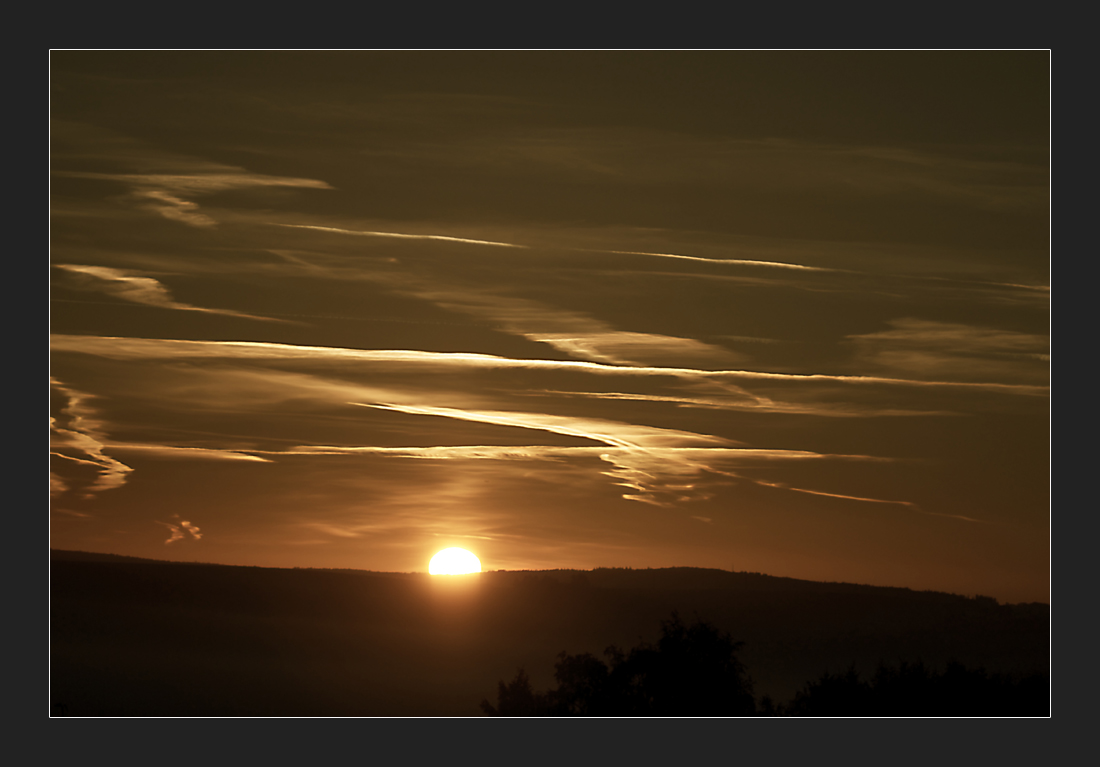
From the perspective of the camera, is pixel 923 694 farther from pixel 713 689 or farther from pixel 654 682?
pixel 654 682

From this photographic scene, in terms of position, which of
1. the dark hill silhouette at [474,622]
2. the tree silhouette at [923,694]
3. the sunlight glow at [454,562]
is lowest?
the tree silhouette at [923,694]

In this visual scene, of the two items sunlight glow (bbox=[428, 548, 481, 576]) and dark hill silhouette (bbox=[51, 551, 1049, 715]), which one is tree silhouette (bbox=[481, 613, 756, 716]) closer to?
dark hill silhouette (bbox=[51, 551, 1049, 715])

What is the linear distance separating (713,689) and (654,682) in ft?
1.79

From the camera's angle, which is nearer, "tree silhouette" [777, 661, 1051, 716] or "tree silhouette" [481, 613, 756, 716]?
"tree silhouette" [777, 661, 1051, 716]

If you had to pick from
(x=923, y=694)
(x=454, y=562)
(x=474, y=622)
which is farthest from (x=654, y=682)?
(x=923, y=694)

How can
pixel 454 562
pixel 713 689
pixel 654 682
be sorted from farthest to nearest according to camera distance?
pixel 454 562 → pixel 654 682 → pixel 713 689

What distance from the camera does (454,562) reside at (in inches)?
480

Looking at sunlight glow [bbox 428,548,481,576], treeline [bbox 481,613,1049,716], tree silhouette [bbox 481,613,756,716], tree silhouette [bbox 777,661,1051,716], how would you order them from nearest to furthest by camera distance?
tree silhouette [bbox 777,661,1051,716] < treeline [bbox 481,613,1049,716] < tree silhouette [bbox 481,613,756,716] < sunlight glow [bbox 428,548,481,576]

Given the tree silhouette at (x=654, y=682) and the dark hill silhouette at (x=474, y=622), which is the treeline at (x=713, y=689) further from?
the dark hill silhouette at (x=474, y=622)

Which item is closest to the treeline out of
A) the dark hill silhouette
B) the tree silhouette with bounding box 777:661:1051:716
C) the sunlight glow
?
the tree silhouette with bounding box 777:661:1051:716

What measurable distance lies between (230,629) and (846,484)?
5.74 m

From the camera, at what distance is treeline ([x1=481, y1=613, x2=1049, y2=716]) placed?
37.7 feet

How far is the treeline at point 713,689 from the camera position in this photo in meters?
11.5

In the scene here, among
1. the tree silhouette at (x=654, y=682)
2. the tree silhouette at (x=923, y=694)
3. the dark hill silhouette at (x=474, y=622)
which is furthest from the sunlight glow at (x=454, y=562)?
the tree silhouette at (x=923, y=694)
